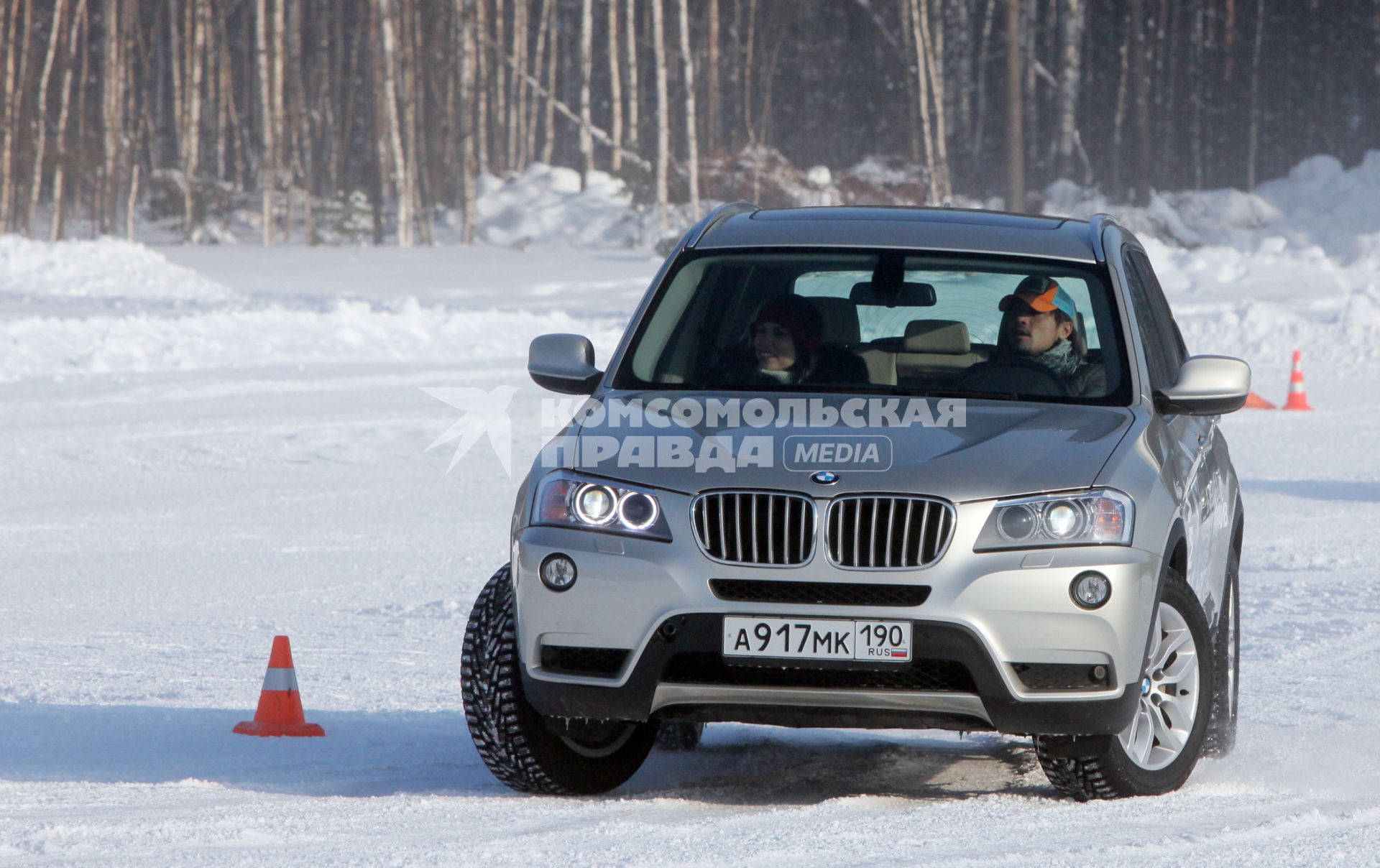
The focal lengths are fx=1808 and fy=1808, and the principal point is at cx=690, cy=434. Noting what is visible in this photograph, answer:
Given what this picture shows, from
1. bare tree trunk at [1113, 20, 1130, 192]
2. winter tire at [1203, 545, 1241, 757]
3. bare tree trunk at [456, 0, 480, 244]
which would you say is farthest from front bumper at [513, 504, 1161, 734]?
bare tree trunk at [1113, 20, 1130, 192]

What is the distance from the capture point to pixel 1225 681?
5.41 metres

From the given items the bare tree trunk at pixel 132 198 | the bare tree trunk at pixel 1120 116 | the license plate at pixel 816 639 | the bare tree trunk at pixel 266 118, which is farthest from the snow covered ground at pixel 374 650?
the bare tree trunk at pixel 1120 116

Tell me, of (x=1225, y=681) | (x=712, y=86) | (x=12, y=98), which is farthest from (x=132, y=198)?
(x=1225, y=681)

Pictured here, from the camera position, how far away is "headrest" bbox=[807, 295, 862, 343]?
5605 mm

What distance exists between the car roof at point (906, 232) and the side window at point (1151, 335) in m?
0.19

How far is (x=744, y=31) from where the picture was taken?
5634 centimetres

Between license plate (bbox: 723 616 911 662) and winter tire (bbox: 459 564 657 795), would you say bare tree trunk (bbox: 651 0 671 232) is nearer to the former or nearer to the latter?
winter tire (bbox: 459 564 657 795)

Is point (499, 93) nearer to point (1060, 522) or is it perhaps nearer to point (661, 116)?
point (661, 116)

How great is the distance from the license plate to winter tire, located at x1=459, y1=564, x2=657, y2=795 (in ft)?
2.09

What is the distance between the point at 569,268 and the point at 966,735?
87.4ft

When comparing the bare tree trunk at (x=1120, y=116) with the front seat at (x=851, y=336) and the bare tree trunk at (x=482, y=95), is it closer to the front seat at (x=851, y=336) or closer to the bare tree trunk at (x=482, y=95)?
the bare tree trunk at (x=482, y=95)

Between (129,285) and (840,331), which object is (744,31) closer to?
(129,285)

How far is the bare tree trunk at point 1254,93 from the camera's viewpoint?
57688 mm

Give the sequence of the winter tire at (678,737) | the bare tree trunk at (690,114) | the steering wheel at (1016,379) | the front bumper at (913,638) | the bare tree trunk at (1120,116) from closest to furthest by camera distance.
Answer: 1. the front bumper at (913,638)
2. the steering wheel at (1016,379)
3. the winter tire at (678,737)
4. the bare tree trunk at (690,114)
5. the bare tree trunk at (1120,116)
